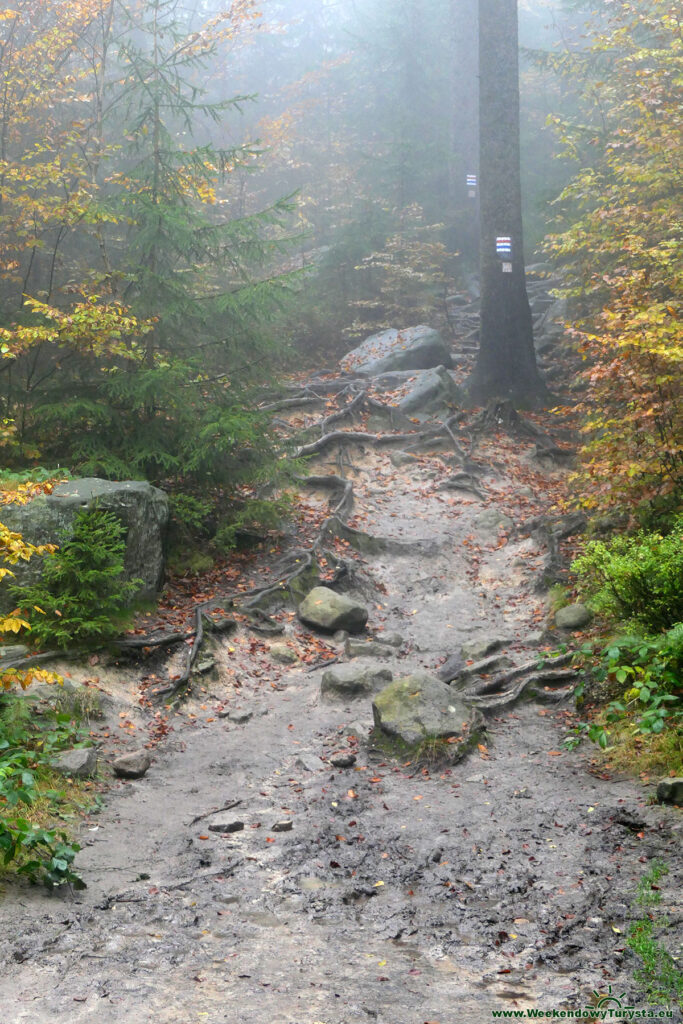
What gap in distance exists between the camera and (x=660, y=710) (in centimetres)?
557

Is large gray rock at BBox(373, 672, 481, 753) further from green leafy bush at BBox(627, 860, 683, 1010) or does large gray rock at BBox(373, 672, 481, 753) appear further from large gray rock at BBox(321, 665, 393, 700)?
green leafy bush at BBox(627, 860, 683, 1010)

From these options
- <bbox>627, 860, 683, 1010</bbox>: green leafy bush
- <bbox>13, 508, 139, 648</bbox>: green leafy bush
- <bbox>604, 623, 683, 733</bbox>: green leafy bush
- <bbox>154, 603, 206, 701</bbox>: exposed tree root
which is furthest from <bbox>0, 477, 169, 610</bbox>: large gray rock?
<bbox>627, 860, 683, 1010</bbox>: green leafy bush

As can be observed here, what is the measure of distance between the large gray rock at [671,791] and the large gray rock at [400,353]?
41.0 ft

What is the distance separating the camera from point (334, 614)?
9711 mm

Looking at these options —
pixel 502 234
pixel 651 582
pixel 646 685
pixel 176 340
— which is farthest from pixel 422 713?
pixel 502 234

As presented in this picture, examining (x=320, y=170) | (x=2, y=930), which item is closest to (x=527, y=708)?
(x=2, y=930)

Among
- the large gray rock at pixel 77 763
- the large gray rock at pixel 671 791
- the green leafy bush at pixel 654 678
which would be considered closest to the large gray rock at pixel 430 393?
the green leafy bush at pixel 654 678

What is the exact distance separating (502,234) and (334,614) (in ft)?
31.4

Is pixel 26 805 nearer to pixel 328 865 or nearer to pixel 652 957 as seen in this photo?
pixel 328 865

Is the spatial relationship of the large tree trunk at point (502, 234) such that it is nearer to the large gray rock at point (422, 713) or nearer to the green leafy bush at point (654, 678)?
the large gray rock at point (422, 713)

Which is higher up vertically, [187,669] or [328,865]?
[187,669]

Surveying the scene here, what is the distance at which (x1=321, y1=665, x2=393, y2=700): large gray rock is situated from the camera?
8.39m

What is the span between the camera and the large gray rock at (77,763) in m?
6.42

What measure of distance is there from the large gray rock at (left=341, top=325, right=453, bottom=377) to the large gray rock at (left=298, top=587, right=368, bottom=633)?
8.30m
